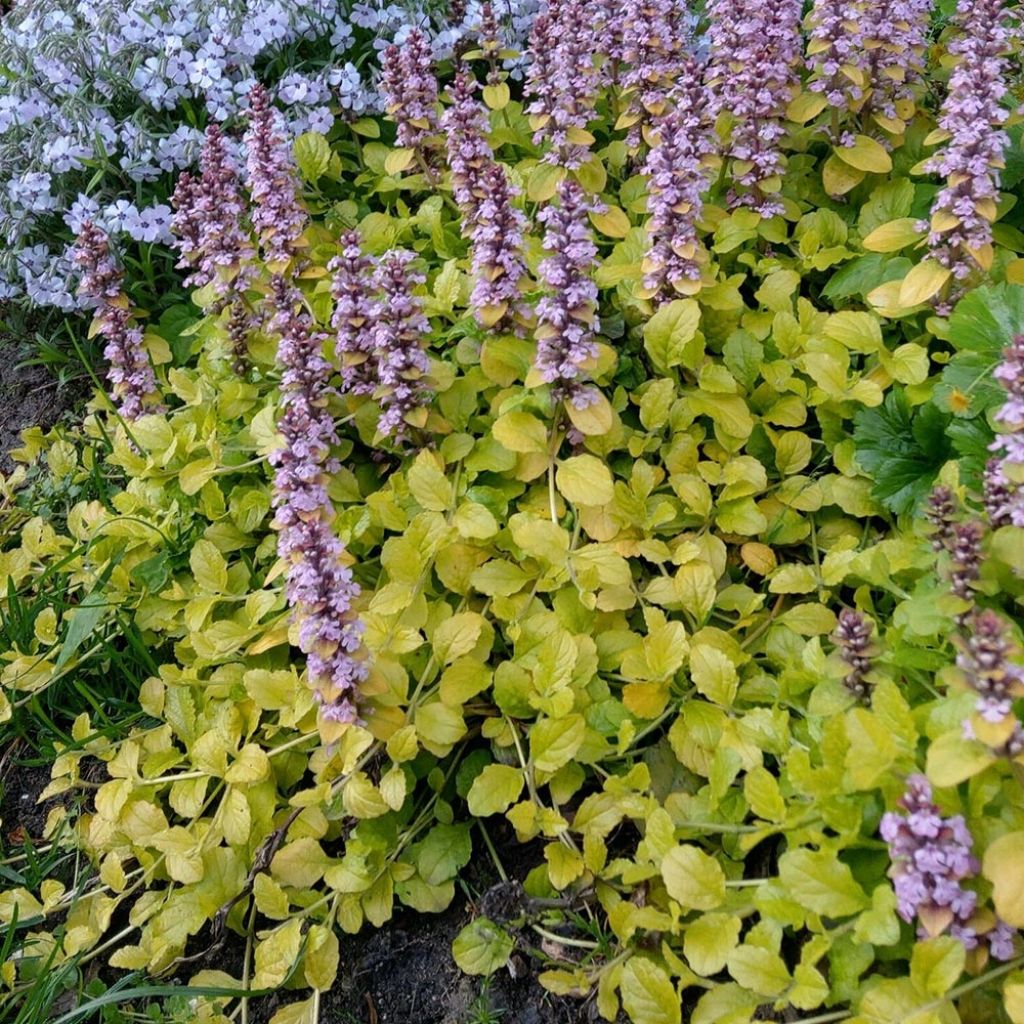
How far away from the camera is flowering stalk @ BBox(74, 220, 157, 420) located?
2.89 metres

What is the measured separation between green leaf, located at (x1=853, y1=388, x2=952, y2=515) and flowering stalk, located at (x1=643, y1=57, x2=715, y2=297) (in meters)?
0.53

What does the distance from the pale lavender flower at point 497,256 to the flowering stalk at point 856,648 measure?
1.04m

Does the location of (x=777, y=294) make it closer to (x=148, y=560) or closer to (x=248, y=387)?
(x=248, y=387)

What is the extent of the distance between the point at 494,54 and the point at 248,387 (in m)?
1.32

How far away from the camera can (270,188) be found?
8.60 ft

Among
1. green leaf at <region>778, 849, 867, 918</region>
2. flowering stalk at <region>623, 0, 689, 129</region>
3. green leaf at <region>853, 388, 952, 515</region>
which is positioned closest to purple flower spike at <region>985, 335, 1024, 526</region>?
green leaf at <region>853, 388, 952, 515</region>

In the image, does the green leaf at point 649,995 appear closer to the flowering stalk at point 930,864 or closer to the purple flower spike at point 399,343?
the flowering stalk at point 930,864

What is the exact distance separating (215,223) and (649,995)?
217 cm

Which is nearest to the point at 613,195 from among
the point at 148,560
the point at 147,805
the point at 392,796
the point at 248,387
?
the point at 248,387

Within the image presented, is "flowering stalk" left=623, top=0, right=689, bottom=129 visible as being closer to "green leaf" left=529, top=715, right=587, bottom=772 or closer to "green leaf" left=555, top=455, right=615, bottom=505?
"green leaf" left=555, top=455, right=615, bottom=505

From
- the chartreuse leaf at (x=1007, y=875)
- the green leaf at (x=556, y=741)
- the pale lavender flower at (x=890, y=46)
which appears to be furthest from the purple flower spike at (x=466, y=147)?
the chartreuse leaf at (x=1007, y=875)

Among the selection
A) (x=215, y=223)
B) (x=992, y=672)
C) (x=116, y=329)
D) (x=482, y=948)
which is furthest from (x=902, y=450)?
(x=116, y=329)

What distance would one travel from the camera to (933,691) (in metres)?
1.77

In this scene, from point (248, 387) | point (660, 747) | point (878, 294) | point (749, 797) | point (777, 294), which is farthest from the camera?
point (248, 387)
